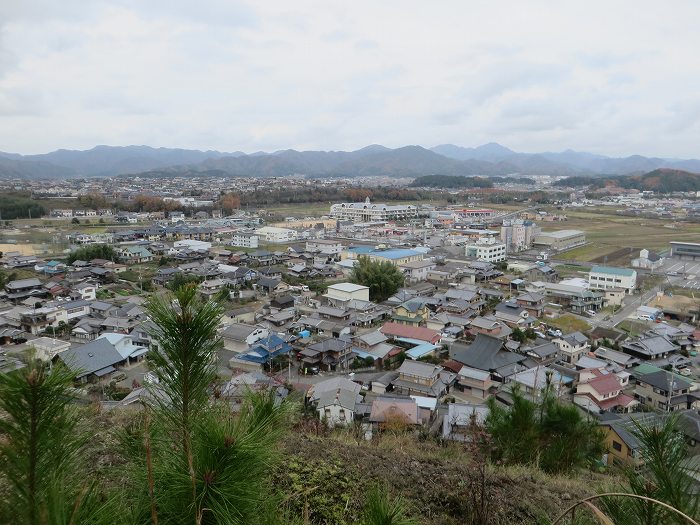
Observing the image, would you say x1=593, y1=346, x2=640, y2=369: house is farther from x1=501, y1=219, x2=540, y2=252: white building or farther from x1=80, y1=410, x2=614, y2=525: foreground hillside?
x1=501, y1=219, x2=540, y2=252: white building

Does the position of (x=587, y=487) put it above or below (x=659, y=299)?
above

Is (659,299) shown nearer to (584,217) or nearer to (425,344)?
(425,344)

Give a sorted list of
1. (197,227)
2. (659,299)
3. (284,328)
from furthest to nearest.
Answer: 1. (197,227)
2. (659,299)
3. (284,328)

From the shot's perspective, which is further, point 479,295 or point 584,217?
point 584,217

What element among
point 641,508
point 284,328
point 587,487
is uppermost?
point 641,508

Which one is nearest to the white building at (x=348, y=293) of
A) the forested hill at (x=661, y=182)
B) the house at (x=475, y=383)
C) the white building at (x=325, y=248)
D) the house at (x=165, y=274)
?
the house at (x=475, y=383)

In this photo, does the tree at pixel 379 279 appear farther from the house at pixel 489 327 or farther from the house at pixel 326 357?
the house at pixel 326 357

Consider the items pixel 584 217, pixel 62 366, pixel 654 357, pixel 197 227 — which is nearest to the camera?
pixel 62 366

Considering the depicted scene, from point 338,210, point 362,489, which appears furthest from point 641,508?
point 338,210
